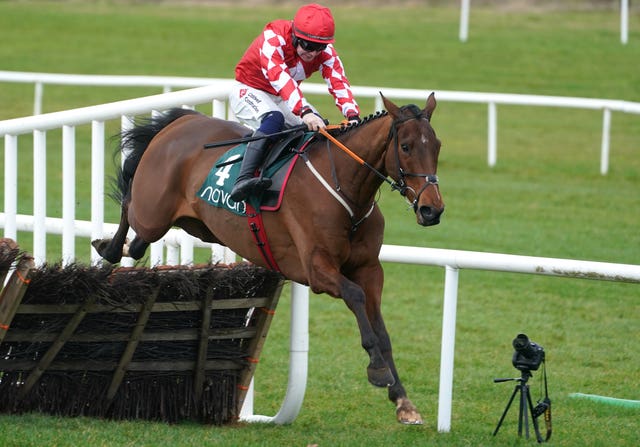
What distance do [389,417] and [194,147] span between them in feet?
5.95

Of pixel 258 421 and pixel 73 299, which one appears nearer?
pixel 73 299

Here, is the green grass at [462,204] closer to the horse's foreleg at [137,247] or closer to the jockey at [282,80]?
the horse's foreleg at [137,247]

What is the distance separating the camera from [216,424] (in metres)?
5.99

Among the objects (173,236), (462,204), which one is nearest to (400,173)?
(173,236)

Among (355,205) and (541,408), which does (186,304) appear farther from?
(541,408)

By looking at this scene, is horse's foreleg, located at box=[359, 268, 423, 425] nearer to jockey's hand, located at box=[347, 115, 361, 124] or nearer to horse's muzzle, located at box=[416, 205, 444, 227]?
horse's muzzle, located at box=[416, 205, 444, 227]

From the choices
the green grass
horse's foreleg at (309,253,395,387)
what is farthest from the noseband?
the green grass

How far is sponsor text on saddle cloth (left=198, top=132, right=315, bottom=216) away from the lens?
565cm

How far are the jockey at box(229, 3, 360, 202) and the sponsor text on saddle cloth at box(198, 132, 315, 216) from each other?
62 millimetres

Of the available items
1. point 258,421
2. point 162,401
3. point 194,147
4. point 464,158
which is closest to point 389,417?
point 258,421

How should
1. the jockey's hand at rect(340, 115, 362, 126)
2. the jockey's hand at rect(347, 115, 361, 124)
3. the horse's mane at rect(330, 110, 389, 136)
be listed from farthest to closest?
the jockey's hand at rect(347, 115, 361, 124), the jockey's hand at rect(340, 115, 362, 126), the horse's mane at rect(330, 110, 389, 136)

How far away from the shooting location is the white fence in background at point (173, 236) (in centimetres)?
541

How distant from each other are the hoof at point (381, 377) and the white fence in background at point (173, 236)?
1.85 ft

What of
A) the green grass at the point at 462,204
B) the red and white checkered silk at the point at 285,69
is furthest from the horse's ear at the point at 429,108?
the green grass at the point at 462,204
